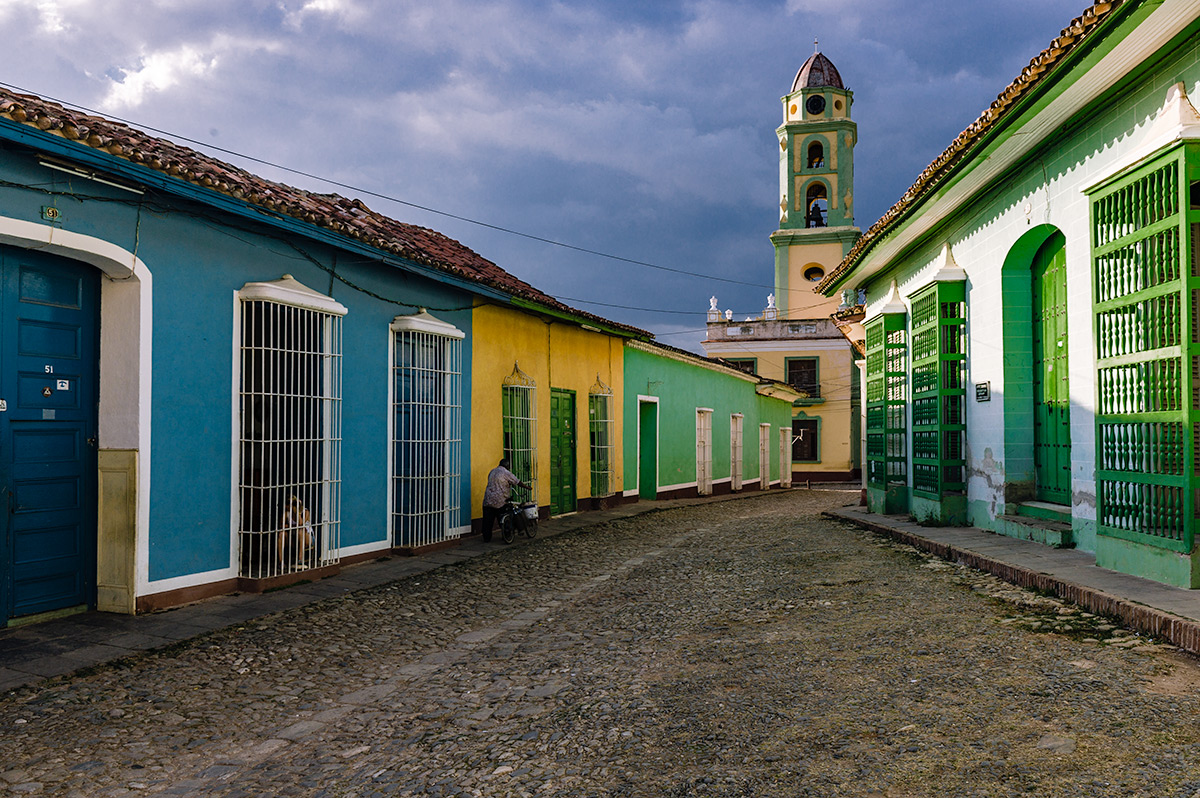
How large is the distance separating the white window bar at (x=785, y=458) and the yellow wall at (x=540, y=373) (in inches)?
568

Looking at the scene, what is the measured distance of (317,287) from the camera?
25.9ft

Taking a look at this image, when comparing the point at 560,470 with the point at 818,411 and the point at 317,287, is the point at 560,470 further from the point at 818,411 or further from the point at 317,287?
the point at 818,411

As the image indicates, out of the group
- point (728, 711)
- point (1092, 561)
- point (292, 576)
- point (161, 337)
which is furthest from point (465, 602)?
point (1092, 561)

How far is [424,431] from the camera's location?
951 cm

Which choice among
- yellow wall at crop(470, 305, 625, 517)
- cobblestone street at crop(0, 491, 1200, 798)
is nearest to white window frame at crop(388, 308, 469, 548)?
yellow wall at crop(470, 305, 625, 517)

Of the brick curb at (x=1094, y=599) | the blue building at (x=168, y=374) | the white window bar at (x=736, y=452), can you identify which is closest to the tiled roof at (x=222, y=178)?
the blue building at (x=168, y=374)

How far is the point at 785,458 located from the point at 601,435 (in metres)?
16.0

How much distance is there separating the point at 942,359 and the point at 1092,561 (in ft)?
12.6

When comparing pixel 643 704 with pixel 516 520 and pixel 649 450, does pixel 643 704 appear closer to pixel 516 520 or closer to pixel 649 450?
pixel 516 520

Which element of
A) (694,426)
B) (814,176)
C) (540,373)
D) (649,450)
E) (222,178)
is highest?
(814,176)

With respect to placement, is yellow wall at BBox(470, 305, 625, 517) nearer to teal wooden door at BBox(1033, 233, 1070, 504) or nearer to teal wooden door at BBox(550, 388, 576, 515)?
teal wooden door at BBox(550, 388, 576, 515)

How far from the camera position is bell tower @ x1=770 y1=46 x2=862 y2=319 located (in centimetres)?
3058

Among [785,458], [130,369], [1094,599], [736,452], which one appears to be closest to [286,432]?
[130,369]

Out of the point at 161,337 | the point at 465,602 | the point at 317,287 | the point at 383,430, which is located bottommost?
the point at 465,602
